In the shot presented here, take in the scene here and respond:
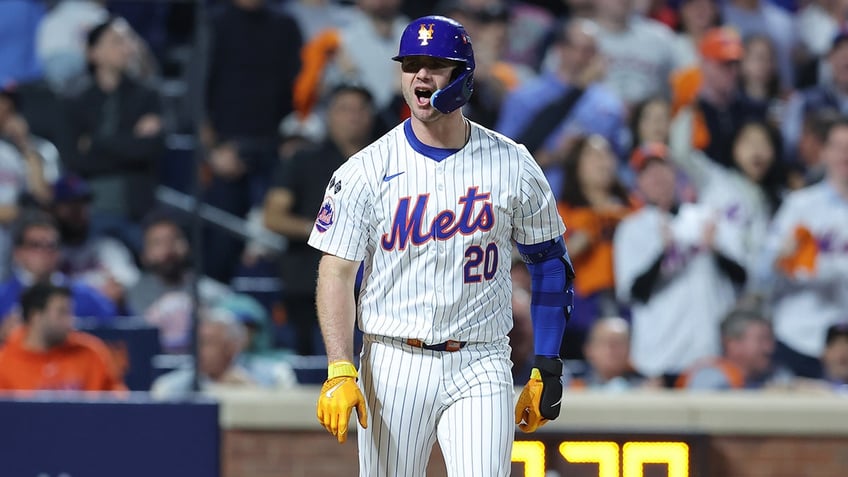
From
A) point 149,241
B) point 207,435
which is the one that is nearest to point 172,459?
point 207,435

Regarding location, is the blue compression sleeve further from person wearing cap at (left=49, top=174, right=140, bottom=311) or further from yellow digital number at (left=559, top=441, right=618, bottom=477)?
person wearing cap at (left=49, top=174, right=140, bottom=311)

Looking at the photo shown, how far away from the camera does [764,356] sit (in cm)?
729

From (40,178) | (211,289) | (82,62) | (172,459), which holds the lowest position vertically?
(172,459)

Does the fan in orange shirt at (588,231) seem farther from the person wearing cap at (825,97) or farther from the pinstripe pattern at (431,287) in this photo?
the pinstripe pattern at (431,287)

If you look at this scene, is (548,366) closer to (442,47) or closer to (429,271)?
(429,271)

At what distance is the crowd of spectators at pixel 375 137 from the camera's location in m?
7.50

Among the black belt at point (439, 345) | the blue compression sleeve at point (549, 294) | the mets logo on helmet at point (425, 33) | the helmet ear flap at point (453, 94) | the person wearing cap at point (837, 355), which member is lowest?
the person wearing cap at point (837, 355)

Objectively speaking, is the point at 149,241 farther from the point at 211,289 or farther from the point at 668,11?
the point at 668,11

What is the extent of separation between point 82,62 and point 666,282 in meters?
3.61

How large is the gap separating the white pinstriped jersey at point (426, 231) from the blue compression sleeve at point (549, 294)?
0.19 metres

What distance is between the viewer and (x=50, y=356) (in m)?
6.95

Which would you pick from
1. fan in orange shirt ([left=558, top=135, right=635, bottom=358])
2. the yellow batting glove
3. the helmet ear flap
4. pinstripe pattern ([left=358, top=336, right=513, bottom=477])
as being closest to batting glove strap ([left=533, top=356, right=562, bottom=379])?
pinstripe pattern ([left=358, top=336, right=513, bottom=477])

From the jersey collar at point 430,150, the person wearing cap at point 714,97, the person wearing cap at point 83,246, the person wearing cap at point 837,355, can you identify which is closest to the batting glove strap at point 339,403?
the jersey collar at point 430,150

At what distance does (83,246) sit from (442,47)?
4520 mm
